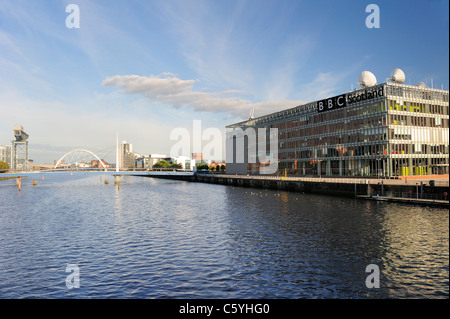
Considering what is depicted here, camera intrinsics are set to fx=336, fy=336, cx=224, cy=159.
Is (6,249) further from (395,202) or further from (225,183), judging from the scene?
(225,183)

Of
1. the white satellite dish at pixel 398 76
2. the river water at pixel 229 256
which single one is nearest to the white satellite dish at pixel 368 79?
the white satellite dish at pixel 398 76

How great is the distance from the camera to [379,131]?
8881 cm

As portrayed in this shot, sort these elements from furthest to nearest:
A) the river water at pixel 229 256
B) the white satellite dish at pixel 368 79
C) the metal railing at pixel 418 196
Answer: the white satellite dish at pixel 368 79 → the metal railing at pixel 418 196 → the river water at pixel 229 256

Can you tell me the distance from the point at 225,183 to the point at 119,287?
10632 centimetres

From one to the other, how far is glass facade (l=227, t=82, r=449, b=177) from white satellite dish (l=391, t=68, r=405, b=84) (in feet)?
11.4

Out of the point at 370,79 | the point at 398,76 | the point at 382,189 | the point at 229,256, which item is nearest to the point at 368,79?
the point at 370,79

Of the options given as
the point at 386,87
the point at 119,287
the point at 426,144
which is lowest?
the point at 119,287

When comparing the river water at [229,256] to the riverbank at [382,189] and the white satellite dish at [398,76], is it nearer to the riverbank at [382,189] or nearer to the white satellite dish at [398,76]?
the riverbank at [382,189]

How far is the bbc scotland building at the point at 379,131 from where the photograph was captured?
87.1m

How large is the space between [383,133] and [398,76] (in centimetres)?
1755

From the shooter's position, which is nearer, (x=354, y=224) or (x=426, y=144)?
(x=354, y=224)

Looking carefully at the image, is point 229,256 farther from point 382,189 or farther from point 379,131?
point 379,131

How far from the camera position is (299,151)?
123m
